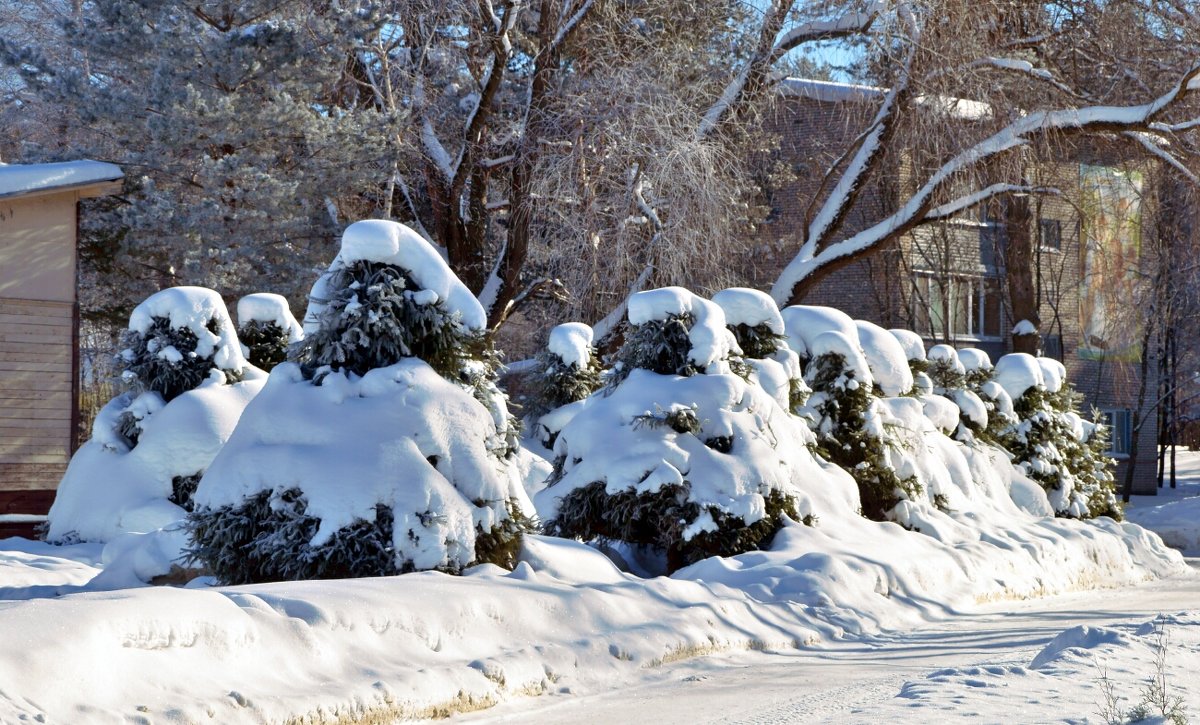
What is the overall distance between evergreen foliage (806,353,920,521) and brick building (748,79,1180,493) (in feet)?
47.3

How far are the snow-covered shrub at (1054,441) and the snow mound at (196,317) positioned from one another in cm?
961

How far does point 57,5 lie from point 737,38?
22.1 metres

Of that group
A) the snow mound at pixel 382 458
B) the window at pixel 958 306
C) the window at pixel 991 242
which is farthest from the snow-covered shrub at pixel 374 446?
the window at pixel 958 306

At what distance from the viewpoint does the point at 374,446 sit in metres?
7.94

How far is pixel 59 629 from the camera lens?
4.84 metres

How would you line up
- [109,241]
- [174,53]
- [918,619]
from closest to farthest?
[918,619], [174,53], [109,241]

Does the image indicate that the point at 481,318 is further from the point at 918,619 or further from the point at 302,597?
the point at 918,619

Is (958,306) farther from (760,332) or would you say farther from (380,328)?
(380,328)

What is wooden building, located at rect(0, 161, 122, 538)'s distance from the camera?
54.1 feet

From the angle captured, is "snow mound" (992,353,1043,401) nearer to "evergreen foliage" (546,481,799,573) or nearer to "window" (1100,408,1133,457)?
"evergreen foliage" (546,481,799,573)

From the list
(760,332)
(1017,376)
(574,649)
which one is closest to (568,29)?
(1017,376)

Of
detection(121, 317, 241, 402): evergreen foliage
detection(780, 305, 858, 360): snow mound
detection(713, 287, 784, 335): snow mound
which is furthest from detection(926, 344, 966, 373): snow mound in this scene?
detection(121, 317, 241, 402): evergreen foliage

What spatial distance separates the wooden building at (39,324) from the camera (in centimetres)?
1650

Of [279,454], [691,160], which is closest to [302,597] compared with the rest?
[279,454]
